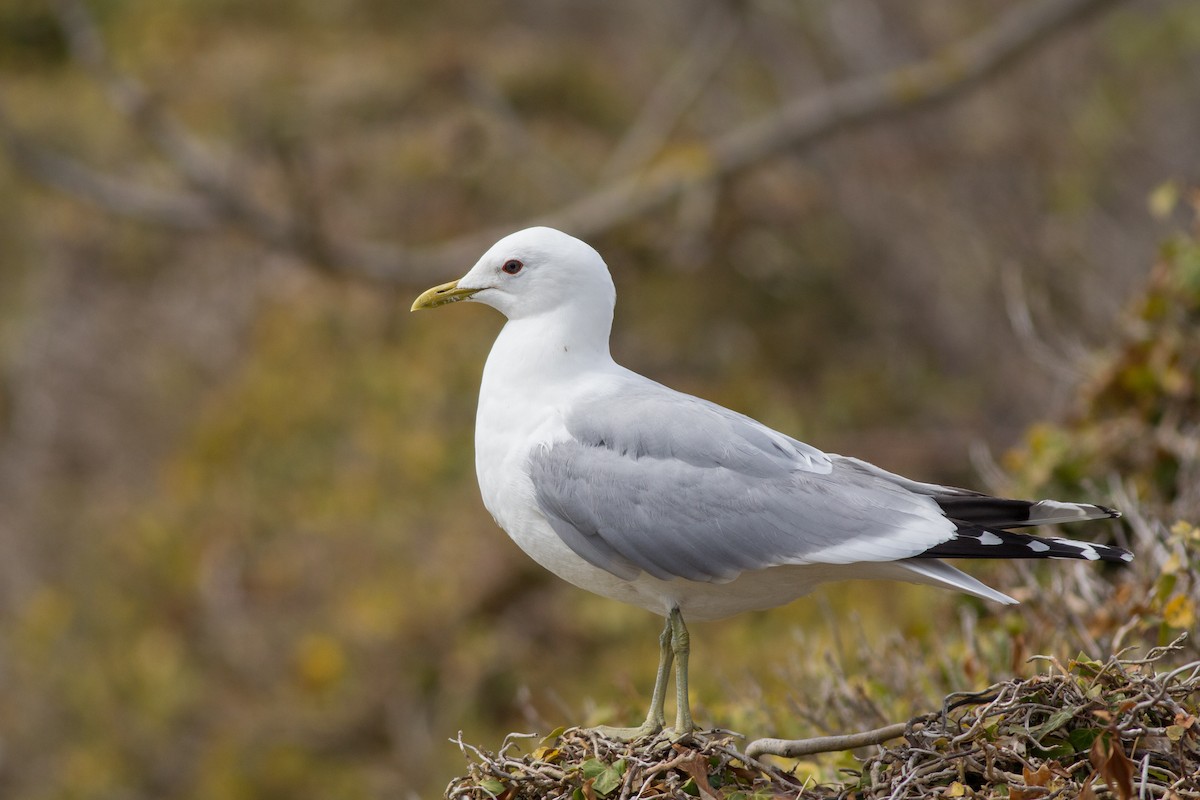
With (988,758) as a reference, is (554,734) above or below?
above

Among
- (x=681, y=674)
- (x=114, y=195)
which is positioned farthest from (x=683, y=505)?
(x=114, y=195)

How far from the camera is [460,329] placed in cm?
1054

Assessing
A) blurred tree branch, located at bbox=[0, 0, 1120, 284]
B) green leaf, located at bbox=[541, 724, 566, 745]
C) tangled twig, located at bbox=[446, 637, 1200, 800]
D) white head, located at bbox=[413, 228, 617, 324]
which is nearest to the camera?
tangled twig, located at bbox=[446, 637, 1200, 800]

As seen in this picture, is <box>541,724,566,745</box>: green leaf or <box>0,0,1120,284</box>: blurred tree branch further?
<box>0,0,1120,284</box>: blurred tree branch

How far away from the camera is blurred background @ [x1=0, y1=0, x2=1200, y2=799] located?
7.62 m

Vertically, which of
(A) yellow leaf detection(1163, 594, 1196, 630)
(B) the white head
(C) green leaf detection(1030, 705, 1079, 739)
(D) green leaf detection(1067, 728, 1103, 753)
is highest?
(B) the white head

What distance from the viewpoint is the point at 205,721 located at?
8492 mm

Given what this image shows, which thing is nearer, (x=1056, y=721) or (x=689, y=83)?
(x=1056, y=721)

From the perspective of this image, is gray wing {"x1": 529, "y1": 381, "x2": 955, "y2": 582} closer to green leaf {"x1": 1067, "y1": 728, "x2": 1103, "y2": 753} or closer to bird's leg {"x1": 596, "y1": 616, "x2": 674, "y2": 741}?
bird's leg {"x1": 596, "y1": 616, "x2": 674, "y2": 741}

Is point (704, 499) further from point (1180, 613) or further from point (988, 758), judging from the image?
point (1180, 613)

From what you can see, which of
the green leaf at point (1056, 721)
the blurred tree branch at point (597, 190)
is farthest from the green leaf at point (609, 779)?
the blurred tree branch at point (597, 190)

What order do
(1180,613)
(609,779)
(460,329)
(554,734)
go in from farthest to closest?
(460,329) → (1180,613) → (554,734) → (609,779)

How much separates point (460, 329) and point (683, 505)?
762 centimetres

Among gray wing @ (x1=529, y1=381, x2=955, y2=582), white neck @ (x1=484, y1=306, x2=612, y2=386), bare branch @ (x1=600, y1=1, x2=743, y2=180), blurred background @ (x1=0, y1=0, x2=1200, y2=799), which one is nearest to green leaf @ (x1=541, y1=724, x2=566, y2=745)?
gray wing @ (x1=529, y1=381, x2=955, y2=582)
